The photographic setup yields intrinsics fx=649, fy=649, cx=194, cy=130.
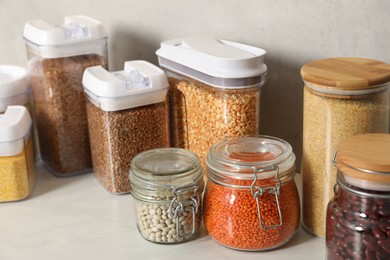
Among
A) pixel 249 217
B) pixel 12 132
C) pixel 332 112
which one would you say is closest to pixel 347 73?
pixel 332 112

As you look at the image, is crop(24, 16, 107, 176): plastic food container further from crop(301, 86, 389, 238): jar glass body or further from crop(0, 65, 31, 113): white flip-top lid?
crop(301, 86, 389, 238): jar glass body

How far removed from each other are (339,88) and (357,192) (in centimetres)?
16

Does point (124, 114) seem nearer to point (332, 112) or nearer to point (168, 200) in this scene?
point (168, 200)

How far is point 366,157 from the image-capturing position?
0.88m

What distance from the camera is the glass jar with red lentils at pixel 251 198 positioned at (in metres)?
1.01

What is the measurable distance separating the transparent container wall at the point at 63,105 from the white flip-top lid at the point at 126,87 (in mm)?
67

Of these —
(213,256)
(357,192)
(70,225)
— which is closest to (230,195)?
(213,256)

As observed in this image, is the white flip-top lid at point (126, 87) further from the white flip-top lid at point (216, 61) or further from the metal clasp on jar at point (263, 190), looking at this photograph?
the metal clasp on jar at point (263, 190)

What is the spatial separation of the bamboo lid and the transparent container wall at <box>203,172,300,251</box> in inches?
5.9

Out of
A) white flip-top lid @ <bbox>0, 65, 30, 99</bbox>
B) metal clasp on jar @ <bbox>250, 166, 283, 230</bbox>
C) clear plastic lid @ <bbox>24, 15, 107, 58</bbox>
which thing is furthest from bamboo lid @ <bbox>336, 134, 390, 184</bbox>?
white flip-top lid @ <bbox>0, 65, 30, 99</bbox>

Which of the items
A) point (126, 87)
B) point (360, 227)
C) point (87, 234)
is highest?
point (126, 87)

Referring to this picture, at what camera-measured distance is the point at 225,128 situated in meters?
1.14

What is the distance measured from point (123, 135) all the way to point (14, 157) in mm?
209

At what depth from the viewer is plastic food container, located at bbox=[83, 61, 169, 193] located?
119cm
